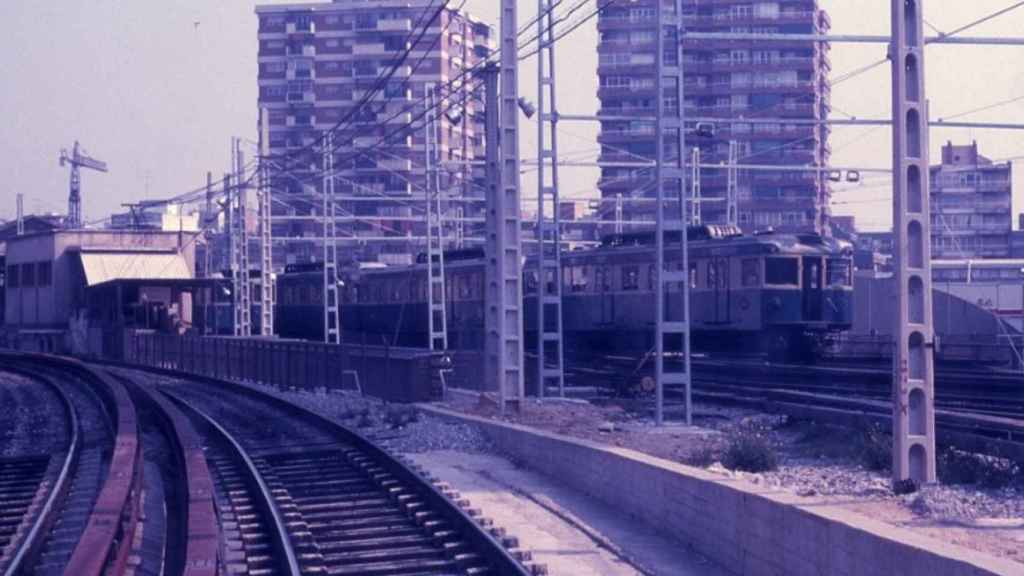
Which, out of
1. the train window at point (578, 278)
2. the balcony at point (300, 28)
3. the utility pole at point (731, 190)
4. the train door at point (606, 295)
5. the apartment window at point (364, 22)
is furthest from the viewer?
the balcony at point (300, 28)

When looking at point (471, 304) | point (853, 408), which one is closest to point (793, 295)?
point (471, 304)

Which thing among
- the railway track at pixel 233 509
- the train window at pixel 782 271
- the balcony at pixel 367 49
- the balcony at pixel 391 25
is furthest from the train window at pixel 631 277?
the balcony at pixel 367 49

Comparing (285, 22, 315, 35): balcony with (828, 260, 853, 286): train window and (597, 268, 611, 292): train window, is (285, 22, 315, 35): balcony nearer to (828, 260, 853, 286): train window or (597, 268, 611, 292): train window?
(597, 268, 611, 292): train window

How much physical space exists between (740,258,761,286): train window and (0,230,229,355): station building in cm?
2533

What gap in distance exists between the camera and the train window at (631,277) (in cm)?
3231

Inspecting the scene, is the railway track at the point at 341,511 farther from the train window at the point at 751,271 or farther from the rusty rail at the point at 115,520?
the train window at the point at 751,271

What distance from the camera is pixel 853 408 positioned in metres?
17.7

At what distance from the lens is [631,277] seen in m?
32.6

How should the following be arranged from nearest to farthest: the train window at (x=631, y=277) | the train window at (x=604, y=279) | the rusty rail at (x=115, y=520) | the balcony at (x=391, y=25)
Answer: the rusty rail at (x=115, y=520), the train window at (x=631, y=277), the train window at (x=604, y=279), the balcony at (x=391, y=25)

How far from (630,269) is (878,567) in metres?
25.1

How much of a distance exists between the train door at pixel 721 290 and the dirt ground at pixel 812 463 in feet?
29.5

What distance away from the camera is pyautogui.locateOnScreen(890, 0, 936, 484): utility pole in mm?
10297

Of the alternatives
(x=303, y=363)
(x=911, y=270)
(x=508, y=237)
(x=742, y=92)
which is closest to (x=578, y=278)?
(x=303, y=363)

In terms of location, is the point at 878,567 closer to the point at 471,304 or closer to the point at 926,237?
the point at 926,237
